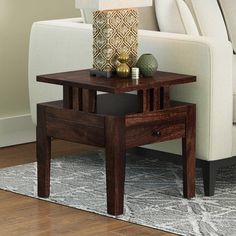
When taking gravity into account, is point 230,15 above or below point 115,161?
above

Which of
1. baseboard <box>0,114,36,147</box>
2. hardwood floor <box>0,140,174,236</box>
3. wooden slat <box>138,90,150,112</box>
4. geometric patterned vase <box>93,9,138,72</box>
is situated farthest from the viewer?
baseboard <box>0,114,36,147</box>

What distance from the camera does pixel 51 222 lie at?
133 inches

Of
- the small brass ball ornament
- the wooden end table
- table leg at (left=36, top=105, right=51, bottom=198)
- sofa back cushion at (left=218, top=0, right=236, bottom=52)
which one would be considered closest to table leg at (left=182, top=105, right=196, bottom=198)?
the wooden end table

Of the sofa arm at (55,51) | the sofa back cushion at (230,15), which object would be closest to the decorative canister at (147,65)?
the sofa arm at (55,51)

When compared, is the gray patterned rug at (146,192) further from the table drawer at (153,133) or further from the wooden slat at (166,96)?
the wooden slat at (166,96)

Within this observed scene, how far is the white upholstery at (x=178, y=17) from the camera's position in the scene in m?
3.97

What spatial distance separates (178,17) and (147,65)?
504 millimetres

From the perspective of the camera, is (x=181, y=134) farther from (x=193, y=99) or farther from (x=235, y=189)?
(x=235, y=189)

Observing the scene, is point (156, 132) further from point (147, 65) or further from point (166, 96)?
point (147, 65)

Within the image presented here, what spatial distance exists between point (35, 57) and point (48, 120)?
924mm

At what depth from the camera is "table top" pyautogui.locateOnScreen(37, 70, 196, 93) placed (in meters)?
3.39

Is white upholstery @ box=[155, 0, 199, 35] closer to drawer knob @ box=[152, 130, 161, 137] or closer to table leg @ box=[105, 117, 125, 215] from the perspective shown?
drawer knob @ box=[152, 130, 161, 137]

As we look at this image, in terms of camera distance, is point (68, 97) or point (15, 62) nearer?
point (68, 97)

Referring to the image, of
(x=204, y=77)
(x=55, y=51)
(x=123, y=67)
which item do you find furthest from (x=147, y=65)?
(x=55, y=51)
